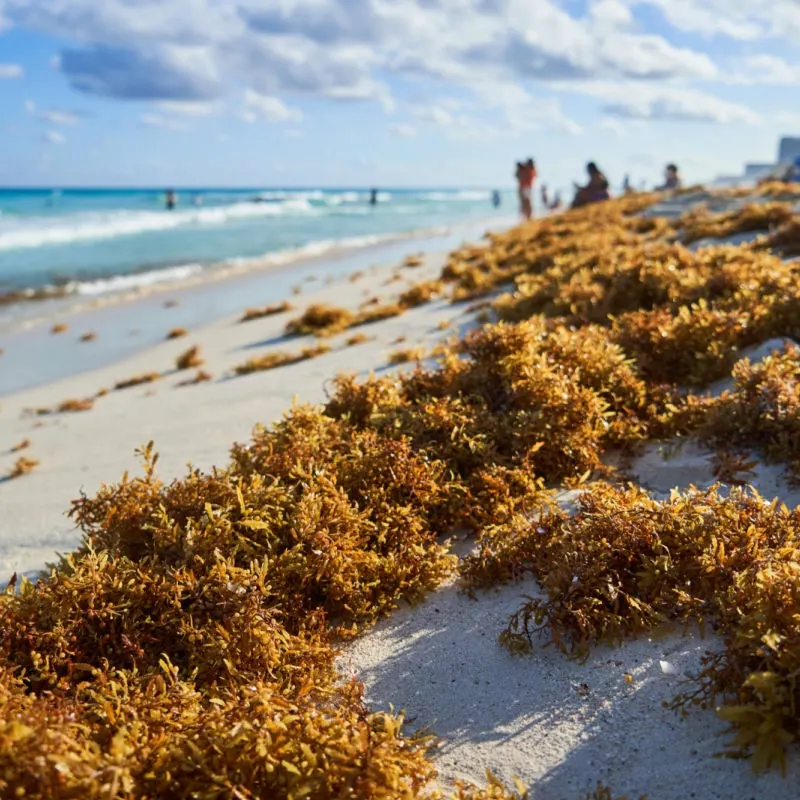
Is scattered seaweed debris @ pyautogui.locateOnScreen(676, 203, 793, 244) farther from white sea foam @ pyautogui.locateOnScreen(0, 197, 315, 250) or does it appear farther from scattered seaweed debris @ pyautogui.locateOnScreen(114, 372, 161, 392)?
white sea foam @ pyautogui.locateOnScreen(0, 197, 315, 250)

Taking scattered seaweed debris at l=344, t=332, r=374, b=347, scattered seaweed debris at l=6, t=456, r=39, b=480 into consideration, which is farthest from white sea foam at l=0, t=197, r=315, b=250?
scattered seaweed debris at l=6, t=456, r=39, b=480

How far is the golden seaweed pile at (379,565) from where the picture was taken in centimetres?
210

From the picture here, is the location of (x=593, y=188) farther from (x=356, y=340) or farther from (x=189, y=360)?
(x=189, y=360)

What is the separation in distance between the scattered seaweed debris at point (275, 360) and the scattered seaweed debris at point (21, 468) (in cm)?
237

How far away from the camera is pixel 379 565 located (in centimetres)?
320

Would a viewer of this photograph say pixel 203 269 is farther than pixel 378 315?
Yes

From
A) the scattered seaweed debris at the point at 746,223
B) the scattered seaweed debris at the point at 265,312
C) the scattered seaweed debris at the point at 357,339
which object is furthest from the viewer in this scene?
the scattered seaweed debris at the point at 265,312

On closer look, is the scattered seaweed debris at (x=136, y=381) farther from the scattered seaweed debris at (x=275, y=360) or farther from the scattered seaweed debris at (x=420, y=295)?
the scattered seaweed debris at (x=420, y=295)

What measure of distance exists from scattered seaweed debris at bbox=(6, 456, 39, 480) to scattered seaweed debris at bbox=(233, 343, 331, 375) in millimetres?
2372

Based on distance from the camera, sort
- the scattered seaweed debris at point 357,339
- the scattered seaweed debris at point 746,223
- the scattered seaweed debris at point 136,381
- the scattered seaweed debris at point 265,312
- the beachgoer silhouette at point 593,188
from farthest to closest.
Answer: the beachgoer silhouette at point 593,188, the scattered seaweed debris at point 265,312, the scattered seaweed debris at point 746,223, the scattered seaweed debris at point 136,381, the scattered seaweed debris at point 357,339

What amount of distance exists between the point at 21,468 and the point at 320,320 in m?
4.32

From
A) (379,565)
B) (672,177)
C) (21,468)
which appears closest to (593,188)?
(672,177)

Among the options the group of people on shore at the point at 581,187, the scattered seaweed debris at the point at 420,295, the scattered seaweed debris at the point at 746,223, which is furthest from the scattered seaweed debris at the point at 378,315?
the group of people on shore at the point at 581,187

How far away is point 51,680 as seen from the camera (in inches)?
99.0
